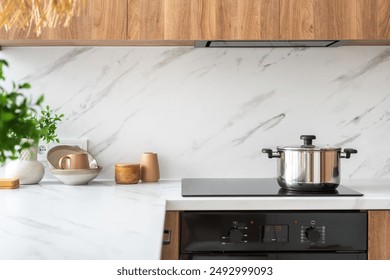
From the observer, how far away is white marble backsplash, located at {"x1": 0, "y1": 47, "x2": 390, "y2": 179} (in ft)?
8.25

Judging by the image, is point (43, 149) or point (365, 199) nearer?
point (365, 199)

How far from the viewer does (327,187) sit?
2072 mm

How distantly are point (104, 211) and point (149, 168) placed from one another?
753 mm

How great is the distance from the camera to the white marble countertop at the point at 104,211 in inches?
45.2

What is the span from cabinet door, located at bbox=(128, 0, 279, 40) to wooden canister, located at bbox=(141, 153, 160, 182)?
22.5 inches

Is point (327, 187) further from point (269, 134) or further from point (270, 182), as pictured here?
point (269, 134)

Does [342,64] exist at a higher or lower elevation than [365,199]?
higher

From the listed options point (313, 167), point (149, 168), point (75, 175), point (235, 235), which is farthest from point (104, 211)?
point (313, 167)

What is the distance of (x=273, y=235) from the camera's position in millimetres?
1925

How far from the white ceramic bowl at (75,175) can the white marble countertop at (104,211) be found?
0.04 m
